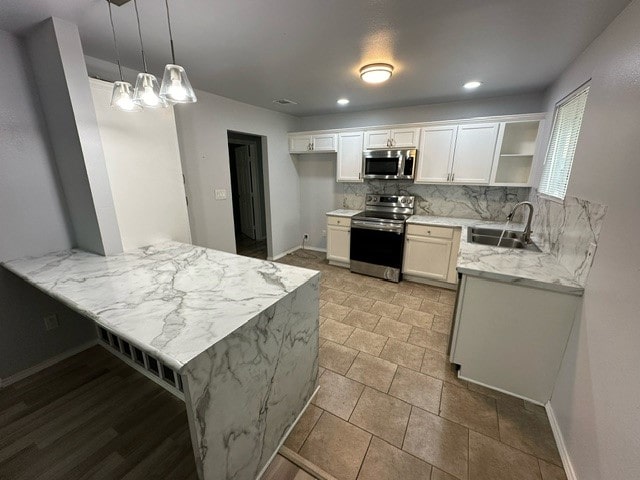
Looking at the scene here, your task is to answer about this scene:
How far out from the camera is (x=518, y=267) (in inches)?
68.4

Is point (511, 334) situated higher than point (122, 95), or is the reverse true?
point (122, 95)

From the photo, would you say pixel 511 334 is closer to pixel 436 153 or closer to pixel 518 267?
pixel 518 267

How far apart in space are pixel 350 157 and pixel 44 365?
12.7 feet

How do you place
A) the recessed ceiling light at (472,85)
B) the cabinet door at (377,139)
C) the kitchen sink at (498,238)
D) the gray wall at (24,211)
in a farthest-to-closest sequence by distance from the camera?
the cabinet door at (377,139)
the recessed ceiling light at (472,85)
the kitchen sink at (498,238)
the gray wall at (24,211)

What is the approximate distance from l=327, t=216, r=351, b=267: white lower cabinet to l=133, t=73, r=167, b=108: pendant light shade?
8.99 ft

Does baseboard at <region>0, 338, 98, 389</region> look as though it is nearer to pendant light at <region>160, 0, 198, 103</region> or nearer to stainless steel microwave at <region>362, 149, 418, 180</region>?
pendant light at <region>160, 0, 198, 103</region>

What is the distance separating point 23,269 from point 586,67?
Result: 4049mm

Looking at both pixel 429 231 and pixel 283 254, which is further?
pixel 283 254

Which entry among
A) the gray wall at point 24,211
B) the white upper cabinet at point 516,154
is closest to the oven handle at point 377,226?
the white upper cabinet at point 516,154

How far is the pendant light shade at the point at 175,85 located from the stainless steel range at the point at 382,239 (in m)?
2.64

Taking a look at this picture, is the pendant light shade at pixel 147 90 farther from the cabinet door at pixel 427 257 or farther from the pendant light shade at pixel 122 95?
the cabinet door at pixel 427 257

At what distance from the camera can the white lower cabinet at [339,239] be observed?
3.82 m

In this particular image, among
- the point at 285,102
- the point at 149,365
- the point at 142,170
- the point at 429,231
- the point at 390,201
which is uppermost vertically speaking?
the point at 285,102

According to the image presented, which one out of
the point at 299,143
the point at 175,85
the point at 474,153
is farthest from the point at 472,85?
the point at 175,85
